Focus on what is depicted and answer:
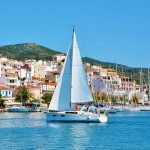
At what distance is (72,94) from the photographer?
59.5 m

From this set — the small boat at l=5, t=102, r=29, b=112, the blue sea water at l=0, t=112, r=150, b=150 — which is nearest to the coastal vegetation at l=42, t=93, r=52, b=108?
the small boat at l=5, t=102, r=29, b=112

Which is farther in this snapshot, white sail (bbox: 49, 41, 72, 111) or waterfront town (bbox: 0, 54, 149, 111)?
waterfront town (bbox: 0, 54, 149, 111)

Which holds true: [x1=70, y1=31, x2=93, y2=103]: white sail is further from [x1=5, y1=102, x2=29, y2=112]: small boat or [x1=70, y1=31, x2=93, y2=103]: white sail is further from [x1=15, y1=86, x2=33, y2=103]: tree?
[x1=15, y1=86, x2=33, y2=103]: tree

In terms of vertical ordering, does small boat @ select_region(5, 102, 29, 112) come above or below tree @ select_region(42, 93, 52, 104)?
below

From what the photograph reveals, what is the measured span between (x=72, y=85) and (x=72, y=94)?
0.97 m

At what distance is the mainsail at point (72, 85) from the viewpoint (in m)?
59.5

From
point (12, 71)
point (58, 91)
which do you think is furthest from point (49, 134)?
point (12, 71)

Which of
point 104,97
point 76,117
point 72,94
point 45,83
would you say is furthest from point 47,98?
point 76,117

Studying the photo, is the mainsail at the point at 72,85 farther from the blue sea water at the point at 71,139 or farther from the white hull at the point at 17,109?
the white hull at the point at 17,109

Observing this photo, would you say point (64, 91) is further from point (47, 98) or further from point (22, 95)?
point (47, 98)

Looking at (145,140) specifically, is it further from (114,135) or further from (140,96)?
(140,96)

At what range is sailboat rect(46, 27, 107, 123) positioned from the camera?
5941 centimetres

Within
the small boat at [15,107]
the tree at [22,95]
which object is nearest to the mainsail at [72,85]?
the small boat at [15,107]

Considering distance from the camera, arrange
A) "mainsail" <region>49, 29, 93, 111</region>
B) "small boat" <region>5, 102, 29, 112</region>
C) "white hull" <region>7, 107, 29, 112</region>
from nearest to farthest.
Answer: "mainsail" <region>49, 29, 93, 111</region>, "white hull" <region>7, 107, 29, 112</region>, "small boat" <region>5, 102, 29, 112</region>
